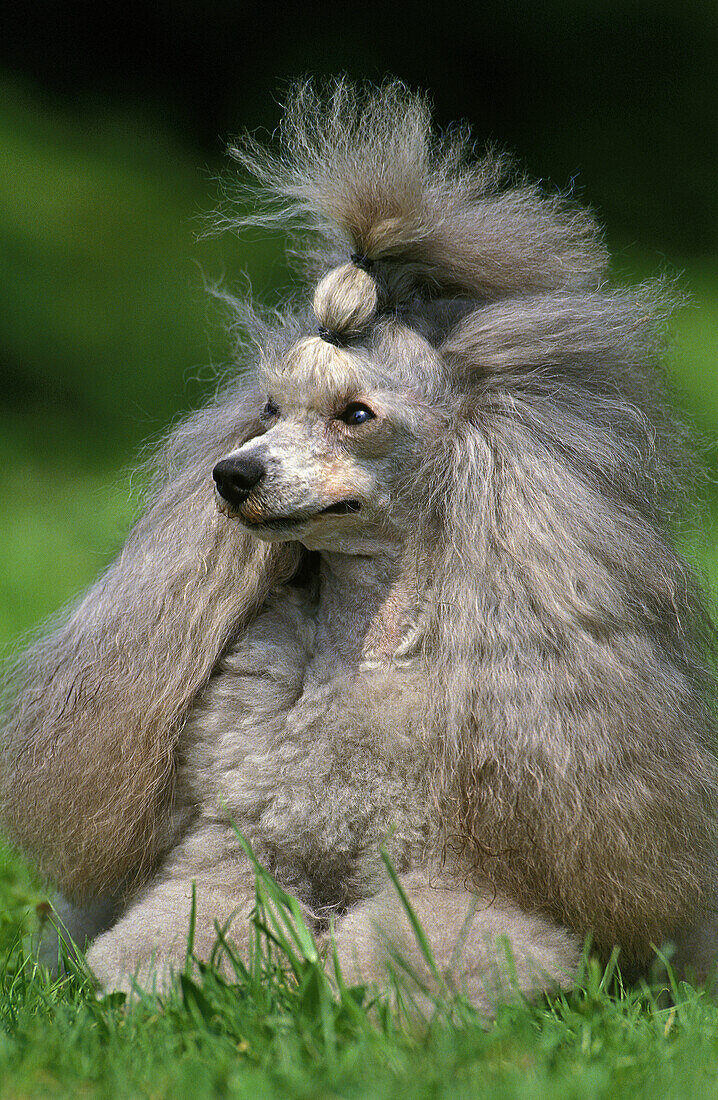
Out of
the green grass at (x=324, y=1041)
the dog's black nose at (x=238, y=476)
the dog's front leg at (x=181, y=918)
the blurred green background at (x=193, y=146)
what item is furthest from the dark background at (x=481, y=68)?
the green grass at (x=324, y=1041)

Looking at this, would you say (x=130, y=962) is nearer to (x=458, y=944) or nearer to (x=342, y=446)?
(x=458, y=944)

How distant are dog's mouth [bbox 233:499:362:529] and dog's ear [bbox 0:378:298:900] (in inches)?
5.2

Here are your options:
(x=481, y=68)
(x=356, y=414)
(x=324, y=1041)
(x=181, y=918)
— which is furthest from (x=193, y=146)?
(x=324, y=1041)

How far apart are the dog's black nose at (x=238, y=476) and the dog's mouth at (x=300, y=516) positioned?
2cm

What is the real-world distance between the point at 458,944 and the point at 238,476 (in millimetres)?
535

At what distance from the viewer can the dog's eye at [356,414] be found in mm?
1462

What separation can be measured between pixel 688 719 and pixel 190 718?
0.57 meters

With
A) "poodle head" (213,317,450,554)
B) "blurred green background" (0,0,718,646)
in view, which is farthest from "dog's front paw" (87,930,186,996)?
"blurred green background" (0,0,718,646)

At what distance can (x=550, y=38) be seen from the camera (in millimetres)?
7328

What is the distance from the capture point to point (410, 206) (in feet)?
4.90

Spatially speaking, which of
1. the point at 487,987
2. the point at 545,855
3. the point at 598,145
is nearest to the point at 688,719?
the point at 545,855

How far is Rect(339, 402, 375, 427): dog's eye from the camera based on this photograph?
1.46 meters

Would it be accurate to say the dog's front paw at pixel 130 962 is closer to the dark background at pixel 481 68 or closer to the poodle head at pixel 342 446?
the poodle head at pixel 342 446

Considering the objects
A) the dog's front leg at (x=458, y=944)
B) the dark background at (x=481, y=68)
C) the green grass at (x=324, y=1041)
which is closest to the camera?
the green grass at (x=324, y=1041)
